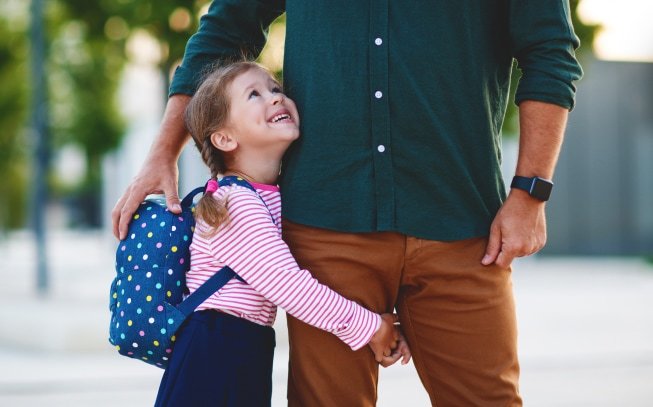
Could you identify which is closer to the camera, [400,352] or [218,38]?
[400,352]

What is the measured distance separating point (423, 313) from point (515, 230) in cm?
30

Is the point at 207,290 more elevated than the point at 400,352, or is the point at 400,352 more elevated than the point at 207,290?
the point at 207,290

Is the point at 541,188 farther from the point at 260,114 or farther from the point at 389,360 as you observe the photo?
the point at 260,114

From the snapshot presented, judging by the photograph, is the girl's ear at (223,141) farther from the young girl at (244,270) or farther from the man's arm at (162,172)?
the man's arm at (162,172)

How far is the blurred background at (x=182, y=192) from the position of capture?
5059 millimetres

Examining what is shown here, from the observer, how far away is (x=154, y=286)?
187 cm

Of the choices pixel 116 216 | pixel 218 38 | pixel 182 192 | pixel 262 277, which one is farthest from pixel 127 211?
pixel 182 192

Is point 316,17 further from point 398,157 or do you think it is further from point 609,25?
point 609,25

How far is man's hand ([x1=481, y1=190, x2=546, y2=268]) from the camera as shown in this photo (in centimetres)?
181

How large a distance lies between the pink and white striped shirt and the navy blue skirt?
4cm

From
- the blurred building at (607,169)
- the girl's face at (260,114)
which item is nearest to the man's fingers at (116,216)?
the girl's face at (260,114)

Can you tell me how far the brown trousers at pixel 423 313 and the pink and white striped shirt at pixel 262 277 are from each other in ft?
0.20

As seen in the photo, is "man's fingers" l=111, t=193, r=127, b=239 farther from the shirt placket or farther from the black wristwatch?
the black wristwatch

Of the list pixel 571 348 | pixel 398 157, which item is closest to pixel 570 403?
pixel 571 348
